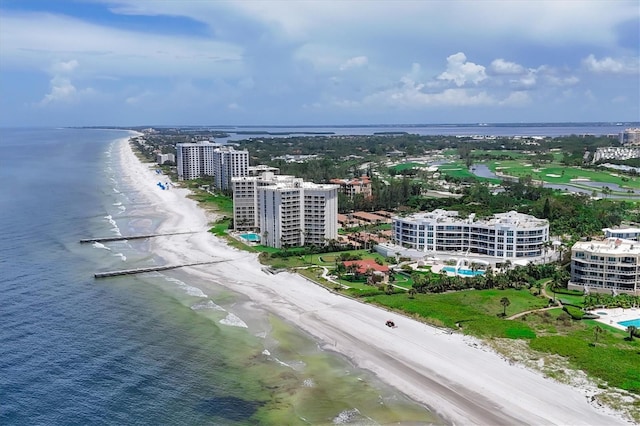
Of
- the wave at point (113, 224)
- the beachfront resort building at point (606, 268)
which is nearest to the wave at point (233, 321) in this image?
the beachfront resort building at point (606, 268)

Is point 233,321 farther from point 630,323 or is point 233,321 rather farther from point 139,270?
point 630,323

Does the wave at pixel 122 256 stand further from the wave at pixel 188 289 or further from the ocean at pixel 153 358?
the wave at pixel 188 289

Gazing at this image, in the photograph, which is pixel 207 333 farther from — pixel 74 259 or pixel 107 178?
pixel 107 178

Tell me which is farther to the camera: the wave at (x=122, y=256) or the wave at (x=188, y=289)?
the wave at (x=122, y=256)

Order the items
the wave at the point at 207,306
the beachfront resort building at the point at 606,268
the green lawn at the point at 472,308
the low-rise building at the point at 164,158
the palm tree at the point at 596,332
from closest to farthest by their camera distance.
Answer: the palm tree at the point at 596,332 < the green lawn at the point at 472,308 < the wave at the point at 207,306 < the beachfront resort building at the point at 606,268 < the low-rise building at the point at 164,158

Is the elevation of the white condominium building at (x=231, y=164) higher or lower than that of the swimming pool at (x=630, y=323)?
higher

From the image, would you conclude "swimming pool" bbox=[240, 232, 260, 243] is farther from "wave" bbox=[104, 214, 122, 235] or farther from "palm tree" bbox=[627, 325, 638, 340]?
"palm tree" bbox=[627, 325, 638, 340]

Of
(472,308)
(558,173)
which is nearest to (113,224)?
(472,308)
